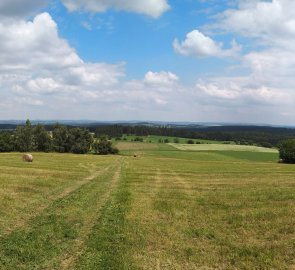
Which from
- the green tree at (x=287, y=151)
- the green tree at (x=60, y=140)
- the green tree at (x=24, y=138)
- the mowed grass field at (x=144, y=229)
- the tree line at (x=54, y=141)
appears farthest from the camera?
the green tree at (x=60, y=140)

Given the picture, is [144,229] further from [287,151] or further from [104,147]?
[104,147]

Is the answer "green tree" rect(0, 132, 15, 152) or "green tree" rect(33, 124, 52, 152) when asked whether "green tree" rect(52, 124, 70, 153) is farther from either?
"green tree" rect(0, 132, 15, 152)

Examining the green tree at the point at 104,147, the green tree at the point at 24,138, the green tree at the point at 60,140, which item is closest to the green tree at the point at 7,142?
the green tree at the point at 24,138

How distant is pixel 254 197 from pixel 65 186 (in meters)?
12.8

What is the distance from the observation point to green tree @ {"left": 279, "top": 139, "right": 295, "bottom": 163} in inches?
3880

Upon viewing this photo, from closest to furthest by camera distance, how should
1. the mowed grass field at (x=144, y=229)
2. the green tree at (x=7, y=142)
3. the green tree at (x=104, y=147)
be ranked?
1. the mowed grass field at (x=144, y=229)
2. the green tree at (x=7, y=142)
3. the green tree at (x=104, y=147)

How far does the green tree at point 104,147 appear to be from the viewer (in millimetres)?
119375

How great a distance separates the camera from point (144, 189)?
27.9 metres

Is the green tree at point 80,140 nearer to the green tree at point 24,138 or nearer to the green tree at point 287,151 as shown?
the green tree at point 24,138

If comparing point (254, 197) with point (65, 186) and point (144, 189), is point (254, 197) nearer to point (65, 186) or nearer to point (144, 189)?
point (144, 189)

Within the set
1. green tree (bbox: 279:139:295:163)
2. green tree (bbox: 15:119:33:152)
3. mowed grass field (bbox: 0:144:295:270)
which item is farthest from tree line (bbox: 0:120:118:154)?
mowed grass field (bbox: 0:144:295:270)

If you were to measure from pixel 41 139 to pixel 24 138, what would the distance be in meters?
5.21

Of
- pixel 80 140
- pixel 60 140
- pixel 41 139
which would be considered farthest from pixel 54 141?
pixel 80 140

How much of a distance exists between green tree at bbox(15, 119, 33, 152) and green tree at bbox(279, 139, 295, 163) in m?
69.8
